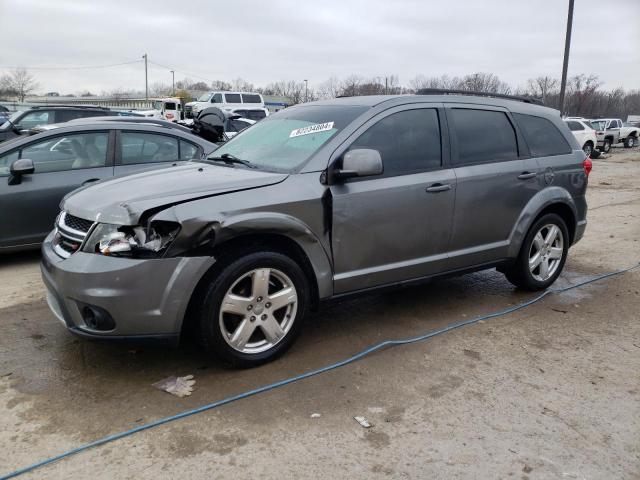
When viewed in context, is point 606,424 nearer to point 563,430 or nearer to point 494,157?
point 563,430

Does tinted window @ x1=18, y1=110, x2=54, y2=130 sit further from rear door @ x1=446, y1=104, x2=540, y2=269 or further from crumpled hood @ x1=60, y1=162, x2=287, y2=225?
rear door @ x1=446, y1=104, x2=540, y2=269

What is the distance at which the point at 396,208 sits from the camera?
13.1 ft

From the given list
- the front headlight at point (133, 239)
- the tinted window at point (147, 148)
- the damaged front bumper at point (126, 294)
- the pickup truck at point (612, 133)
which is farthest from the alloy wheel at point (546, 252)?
the pickup truck at point (612, 133)

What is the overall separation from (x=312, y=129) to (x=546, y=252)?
2638 millimetres

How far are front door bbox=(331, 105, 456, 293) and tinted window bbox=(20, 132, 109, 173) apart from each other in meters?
3.61

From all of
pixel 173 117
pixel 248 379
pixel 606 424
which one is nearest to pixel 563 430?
pixel 606 424

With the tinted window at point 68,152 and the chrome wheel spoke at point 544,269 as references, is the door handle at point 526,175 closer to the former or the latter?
the chrome wheel spoke at point 544,269

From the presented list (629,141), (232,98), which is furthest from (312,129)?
(629,141)

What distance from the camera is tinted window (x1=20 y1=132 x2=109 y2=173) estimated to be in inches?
234

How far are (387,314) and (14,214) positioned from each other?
12.8 feet

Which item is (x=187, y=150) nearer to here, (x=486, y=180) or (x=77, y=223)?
(x=77, y=223)

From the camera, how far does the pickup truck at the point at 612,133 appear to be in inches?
1187

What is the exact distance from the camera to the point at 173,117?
35344mm

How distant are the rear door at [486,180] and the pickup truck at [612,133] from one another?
28662 mm
